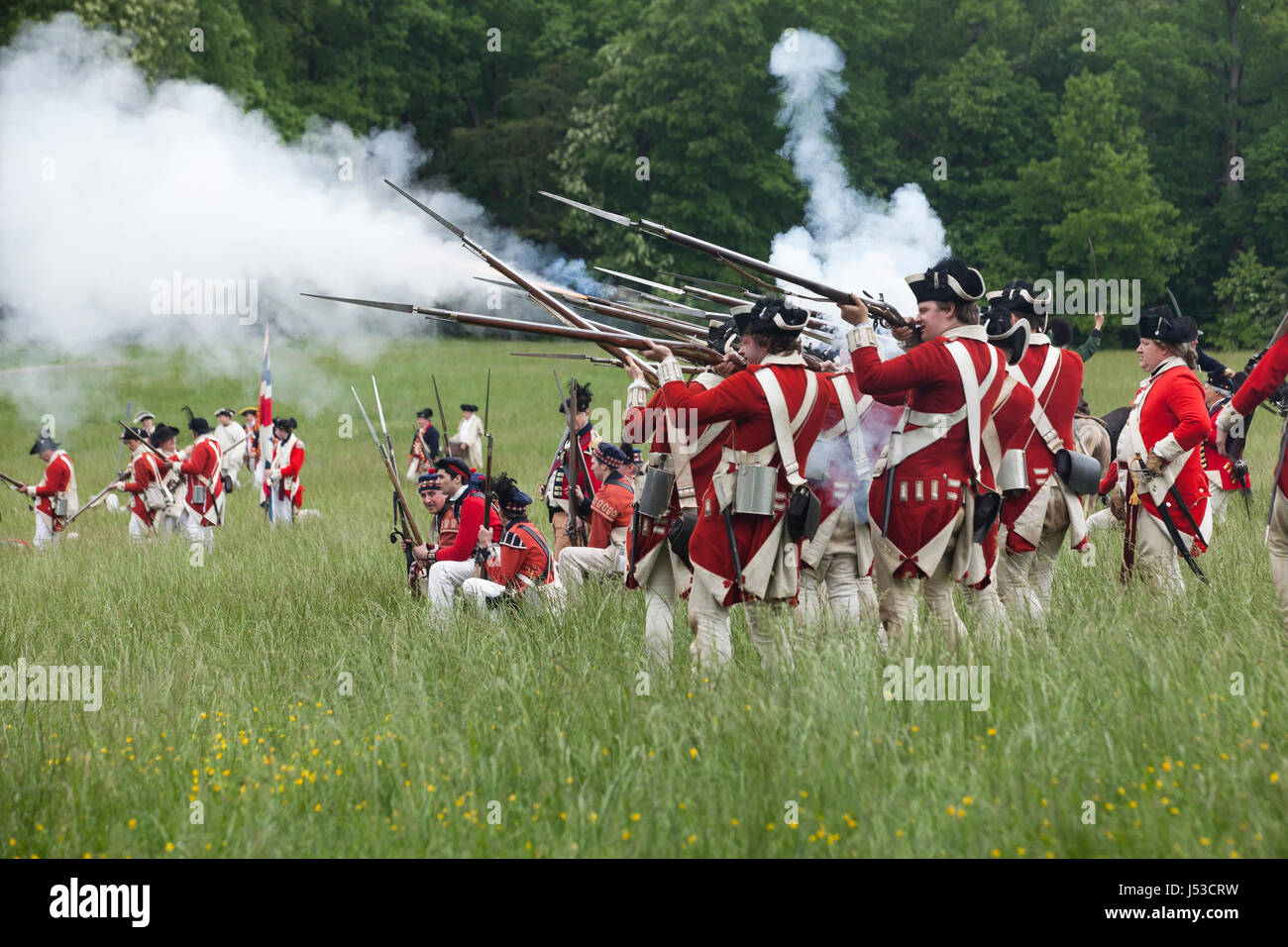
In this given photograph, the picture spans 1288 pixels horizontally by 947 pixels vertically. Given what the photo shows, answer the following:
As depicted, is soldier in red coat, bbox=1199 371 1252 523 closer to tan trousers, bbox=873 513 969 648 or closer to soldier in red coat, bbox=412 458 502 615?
tan trousers, bbox=873 513 969 648

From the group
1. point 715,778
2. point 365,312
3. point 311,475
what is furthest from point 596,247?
point 715,778

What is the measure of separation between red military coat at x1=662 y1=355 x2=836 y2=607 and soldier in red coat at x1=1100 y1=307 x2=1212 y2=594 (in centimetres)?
240

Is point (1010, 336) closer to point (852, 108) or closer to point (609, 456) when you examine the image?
point (609, 456)

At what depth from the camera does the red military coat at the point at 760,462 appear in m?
5.73

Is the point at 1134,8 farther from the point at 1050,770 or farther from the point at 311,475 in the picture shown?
the point at 1050,770

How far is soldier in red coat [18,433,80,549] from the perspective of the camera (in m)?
14.9

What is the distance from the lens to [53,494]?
14922mm

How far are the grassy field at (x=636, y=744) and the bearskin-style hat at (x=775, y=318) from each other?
4.66 feet

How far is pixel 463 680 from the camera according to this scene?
6242 millimetres

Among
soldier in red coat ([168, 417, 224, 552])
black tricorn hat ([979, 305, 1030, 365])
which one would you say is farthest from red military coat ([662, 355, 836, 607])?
soldier in red coat ([168, 417, 224, 552])

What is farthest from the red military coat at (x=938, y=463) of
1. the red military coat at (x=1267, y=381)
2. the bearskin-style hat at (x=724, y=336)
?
the red military coat at (x=1267, y=381)

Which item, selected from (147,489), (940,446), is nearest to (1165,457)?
(940,446)

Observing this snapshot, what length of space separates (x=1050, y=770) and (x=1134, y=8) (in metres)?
48.8

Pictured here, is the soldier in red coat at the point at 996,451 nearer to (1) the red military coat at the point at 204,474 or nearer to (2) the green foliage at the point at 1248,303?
(1) the red military coat at the point at 204,474
